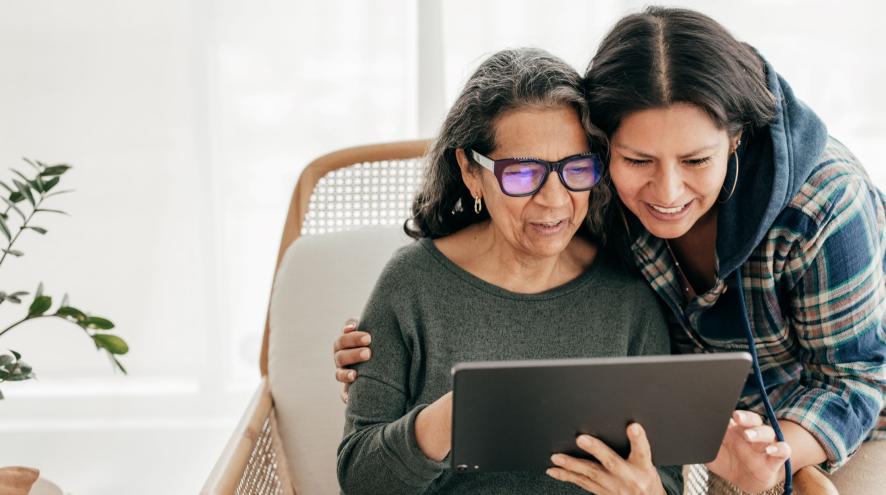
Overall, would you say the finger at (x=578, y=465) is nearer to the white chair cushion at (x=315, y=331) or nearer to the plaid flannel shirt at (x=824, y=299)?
the plaid flannel shirt at (x=824, y=299)

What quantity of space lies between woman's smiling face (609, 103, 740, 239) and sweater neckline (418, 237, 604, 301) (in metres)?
0.17

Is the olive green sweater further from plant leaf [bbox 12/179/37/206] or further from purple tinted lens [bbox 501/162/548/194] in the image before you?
plant leaf [bbox 12/179/37/206]

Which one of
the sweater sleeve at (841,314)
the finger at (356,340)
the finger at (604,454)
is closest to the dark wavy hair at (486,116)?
the finger at (356,340)

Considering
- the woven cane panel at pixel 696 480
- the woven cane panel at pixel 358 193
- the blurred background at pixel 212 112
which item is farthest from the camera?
the blurred background at pixel 212 112

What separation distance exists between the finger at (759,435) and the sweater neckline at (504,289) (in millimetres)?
345

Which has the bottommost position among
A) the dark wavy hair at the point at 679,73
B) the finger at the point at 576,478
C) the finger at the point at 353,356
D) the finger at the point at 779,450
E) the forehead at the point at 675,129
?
the finger at the point at 576,478

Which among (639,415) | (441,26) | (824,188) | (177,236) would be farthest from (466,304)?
(177,236)

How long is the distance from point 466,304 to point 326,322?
1.45 feet

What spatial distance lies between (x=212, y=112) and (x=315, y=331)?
78 centimetres

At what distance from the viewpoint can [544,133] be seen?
1240 mm

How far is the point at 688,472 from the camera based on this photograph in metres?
1.66

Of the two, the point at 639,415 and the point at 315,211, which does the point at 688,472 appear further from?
the point at 315,211

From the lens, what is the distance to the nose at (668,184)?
118 cm

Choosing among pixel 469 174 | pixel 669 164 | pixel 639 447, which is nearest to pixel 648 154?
pixel 669 164
